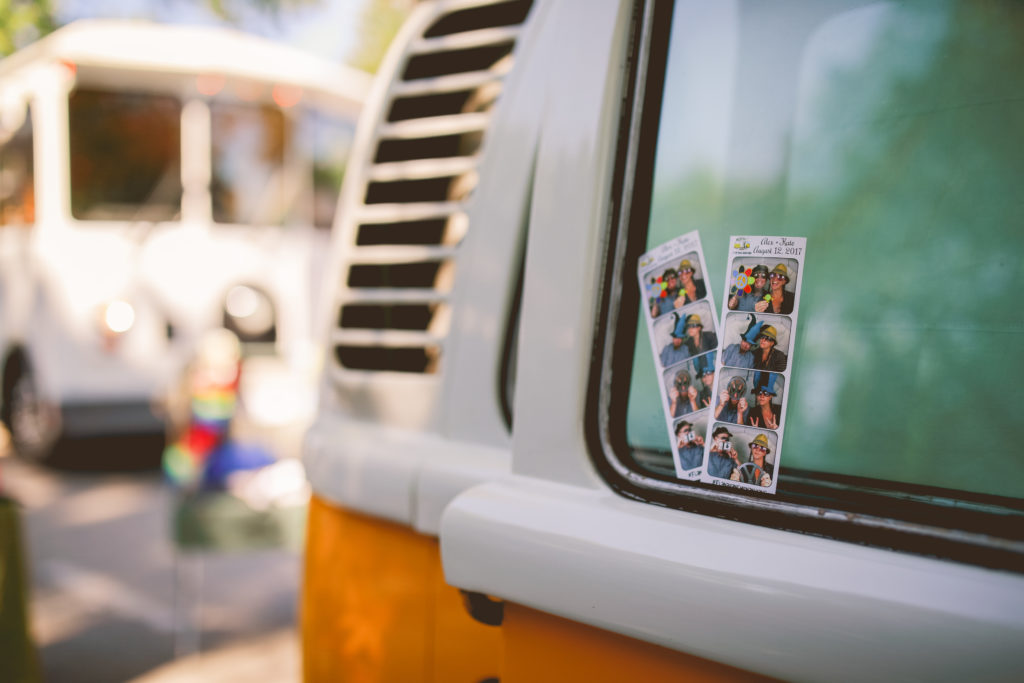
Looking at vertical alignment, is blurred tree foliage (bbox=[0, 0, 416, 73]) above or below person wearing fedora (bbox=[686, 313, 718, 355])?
above

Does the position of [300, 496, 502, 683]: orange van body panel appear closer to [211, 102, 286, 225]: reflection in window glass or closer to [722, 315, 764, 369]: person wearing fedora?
[722, 315, 764, 369]: person wearing fedora

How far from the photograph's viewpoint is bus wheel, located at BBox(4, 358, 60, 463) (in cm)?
716

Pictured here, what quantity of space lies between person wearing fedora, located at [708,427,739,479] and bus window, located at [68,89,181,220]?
290 inches

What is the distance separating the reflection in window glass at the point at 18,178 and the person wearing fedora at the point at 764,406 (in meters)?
7.72

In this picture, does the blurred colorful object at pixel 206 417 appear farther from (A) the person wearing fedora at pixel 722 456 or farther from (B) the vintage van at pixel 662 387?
(A) the person wearing fedora at pixel 722 456

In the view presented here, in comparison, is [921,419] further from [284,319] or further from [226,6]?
[226,6]

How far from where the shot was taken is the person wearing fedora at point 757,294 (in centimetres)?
115

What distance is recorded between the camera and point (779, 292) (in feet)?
3.73

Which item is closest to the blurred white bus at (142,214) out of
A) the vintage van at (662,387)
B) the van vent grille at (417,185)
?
the van vent grille at (417,185)

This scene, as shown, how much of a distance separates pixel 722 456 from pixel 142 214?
24.3ft

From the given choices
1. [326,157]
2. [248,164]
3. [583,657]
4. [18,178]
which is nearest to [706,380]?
[583,657]

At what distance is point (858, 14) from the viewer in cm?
Answer: 113

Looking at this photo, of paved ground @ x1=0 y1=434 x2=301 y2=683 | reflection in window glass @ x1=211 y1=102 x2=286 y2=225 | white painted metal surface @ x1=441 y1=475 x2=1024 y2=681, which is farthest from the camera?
reflection in window glass @ x1=211 y1=102 x2=286 y2=225

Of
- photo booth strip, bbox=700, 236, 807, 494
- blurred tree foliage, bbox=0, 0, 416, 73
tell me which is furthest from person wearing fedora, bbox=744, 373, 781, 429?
blurred tree foliage, bbox=0, 0, 416, 73
